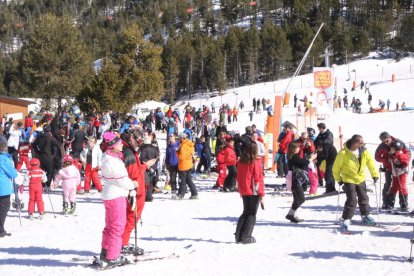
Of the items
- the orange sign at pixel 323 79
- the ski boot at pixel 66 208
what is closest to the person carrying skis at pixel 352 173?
the ski boot at pixel 66 208

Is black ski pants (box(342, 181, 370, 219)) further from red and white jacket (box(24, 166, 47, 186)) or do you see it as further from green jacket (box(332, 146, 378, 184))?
red and white jacket (box(24, 166, 47, 186))

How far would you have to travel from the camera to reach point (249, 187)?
23.7 feet

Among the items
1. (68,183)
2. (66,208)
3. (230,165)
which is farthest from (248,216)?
(230,165)

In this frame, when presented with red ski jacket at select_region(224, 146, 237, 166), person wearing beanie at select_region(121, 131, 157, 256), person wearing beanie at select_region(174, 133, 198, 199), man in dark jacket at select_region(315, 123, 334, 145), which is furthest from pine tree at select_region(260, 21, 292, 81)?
person wearing beanie at select_region(121, 131, 157, 256)

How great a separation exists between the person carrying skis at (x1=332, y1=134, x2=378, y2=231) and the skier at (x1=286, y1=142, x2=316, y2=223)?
0.84 m

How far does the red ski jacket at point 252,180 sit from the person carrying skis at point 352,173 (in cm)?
162

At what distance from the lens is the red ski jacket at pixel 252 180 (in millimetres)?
7230

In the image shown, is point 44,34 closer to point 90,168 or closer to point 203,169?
point 203,169

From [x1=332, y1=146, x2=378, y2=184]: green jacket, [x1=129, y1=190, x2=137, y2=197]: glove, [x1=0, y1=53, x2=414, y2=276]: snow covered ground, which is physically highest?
[x1=332, y1=146, x2=378, y2=184]: green jacket

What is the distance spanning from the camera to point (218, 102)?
6041cm

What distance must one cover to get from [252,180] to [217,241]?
1.08 meters

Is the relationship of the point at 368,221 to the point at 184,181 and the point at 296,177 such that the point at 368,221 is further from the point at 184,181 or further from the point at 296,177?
the point at 184,181

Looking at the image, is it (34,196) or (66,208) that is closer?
(34,196)

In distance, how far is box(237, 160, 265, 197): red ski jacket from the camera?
723cm
